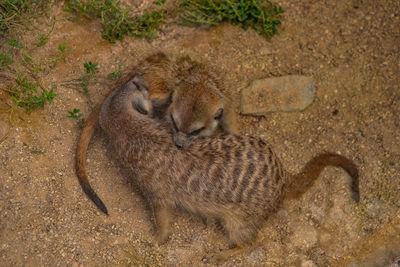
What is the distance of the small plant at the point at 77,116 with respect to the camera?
2.49 metres

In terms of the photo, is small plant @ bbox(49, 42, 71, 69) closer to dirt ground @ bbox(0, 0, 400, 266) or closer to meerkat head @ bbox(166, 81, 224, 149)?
dirt ground @ bbox(0, 0, 400, 266)

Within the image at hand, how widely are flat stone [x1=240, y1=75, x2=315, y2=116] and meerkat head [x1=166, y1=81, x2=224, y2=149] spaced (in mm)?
472

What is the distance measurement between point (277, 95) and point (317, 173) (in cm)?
63

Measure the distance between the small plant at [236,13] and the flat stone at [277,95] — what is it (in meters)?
0.40

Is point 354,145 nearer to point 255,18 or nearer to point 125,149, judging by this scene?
point 255,18

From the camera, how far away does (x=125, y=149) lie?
234 cm

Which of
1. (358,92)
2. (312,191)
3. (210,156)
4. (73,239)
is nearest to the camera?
(210,156)

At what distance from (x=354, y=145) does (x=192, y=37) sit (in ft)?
4.65

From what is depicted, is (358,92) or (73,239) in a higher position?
(358,92)

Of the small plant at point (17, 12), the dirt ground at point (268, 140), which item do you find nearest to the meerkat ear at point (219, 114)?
the dirt ground at point (268, 140)

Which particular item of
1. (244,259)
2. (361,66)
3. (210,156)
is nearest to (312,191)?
(244,259)

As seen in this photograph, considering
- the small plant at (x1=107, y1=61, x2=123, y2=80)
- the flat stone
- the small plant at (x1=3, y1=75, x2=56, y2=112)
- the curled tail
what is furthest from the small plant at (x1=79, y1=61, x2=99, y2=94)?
the curled tail

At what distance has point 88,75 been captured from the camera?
272 centimetres

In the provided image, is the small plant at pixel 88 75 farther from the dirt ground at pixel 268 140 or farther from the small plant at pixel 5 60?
the small plant at pixel 5 60
